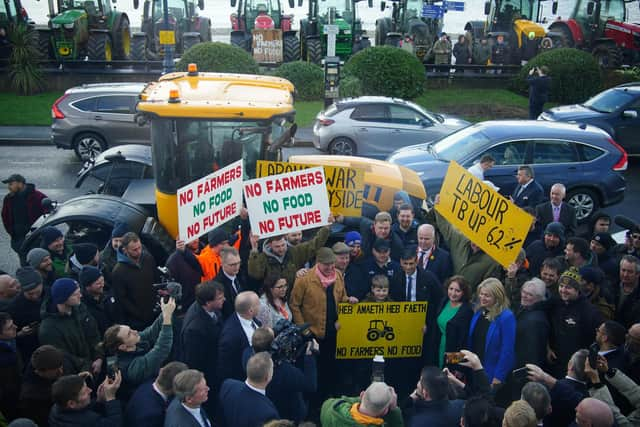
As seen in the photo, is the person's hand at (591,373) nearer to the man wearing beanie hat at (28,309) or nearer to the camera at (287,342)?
the camera at (287,342)

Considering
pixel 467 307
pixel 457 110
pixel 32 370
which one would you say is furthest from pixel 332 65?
pixel 32 370

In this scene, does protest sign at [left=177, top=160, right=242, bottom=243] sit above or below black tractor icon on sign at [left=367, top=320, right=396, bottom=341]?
above

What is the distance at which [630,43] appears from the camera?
2552 cm

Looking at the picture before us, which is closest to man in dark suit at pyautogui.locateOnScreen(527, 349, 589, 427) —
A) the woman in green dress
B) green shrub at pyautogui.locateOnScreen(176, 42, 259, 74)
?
the woman in green dress

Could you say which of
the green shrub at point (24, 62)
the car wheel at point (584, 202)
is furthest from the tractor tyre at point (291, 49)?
the car wheel at point (584, 202)

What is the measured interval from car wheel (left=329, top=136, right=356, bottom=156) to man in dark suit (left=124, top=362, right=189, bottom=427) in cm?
1127

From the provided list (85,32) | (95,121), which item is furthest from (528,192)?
(85,32)

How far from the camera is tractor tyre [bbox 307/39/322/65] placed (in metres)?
24.3

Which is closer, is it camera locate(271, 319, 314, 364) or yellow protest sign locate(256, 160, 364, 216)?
camera locate(271, 319, 314, 364)

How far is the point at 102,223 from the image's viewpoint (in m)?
7.97

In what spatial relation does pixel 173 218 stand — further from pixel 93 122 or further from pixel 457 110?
pixel 457 110

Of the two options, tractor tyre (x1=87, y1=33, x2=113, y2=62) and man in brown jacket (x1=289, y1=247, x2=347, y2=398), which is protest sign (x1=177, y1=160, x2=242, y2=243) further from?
tractor tyre (x1=87, y1=33, x2=113, y2=62)

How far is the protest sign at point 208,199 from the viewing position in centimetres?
704

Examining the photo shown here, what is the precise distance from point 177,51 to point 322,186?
66.5ft
